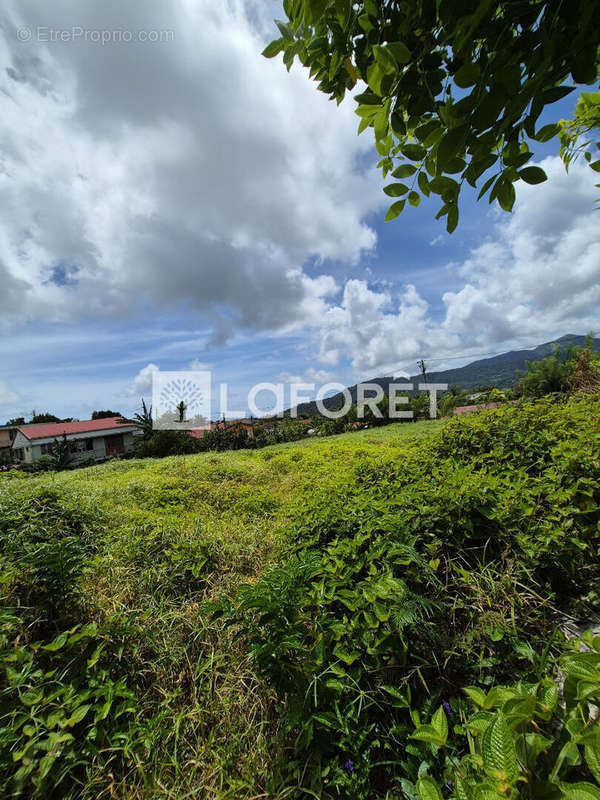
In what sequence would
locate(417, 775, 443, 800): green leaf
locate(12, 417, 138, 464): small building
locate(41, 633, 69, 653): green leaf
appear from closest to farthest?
1. locate(417, 775, 443, 800): green leaf
2. locate(41, 633, 69, 653): green leaf
3. locate(12, 417, 138, 464): small building

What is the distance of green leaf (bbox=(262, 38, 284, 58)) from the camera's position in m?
1.12

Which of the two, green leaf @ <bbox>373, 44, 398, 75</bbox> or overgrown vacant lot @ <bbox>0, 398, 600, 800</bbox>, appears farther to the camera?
overgrown vacant lot @ <bbox>0, 398, 600, 800</bbox>

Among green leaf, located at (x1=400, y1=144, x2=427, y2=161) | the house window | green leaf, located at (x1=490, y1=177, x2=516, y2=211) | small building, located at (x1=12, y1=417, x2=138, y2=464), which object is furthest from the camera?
the house window

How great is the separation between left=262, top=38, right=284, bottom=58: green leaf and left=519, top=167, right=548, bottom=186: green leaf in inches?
39.0

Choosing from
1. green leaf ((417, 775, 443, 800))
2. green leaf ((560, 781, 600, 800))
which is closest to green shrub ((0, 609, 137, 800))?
green leaf ((417, 775, 443, 800))

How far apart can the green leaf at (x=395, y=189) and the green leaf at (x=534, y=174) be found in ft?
1.16

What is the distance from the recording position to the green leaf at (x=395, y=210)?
114 cm

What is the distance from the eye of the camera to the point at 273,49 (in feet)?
3.73

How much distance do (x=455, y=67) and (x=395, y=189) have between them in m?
0.36

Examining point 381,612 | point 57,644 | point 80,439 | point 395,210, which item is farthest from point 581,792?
point 80,439

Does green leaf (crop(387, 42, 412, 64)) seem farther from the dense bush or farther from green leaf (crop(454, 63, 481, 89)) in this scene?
the dense bush

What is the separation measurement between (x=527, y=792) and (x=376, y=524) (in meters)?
1.28

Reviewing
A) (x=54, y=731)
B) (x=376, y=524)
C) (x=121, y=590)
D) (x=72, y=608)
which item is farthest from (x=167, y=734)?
(x=376, y=524)

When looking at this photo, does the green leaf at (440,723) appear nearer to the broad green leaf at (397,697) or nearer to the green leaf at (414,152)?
the broad green leaf at (397,697)
